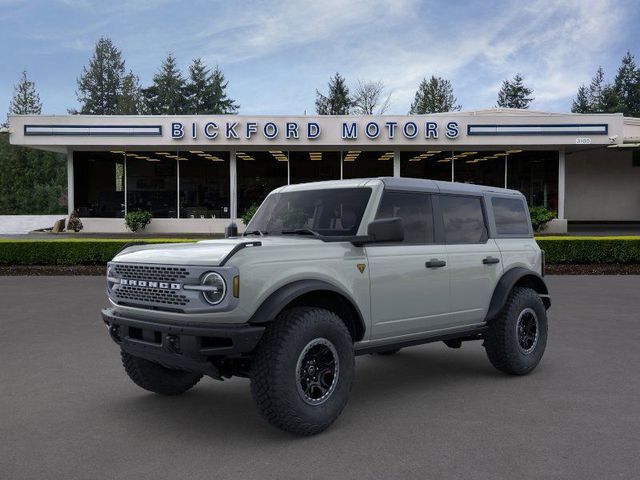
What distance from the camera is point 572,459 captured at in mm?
3986

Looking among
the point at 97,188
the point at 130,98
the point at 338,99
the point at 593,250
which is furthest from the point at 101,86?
the point at 593,250

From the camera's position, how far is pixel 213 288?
165 inches

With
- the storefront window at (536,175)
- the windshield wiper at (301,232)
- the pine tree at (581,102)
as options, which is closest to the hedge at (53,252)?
the windshield wiper at (301,232)

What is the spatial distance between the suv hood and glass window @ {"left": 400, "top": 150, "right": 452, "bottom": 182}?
2452 cm

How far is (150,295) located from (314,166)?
24.7 meters

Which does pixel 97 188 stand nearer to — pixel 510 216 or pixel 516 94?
pixel 510 216

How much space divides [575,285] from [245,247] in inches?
433

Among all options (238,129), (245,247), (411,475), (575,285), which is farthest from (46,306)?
(238,129)

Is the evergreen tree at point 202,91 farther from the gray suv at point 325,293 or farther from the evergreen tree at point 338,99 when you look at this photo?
the gray suv at point 325,293

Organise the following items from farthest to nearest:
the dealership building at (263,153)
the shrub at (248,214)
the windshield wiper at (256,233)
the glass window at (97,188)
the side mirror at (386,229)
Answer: the glass window at (97,188) → the dealership building at (263,153) → the shrub at (248,214) → the windshield wiper at (256,233) → the side mirror at (386,229)

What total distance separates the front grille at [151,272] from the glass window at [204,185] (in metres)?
24.0

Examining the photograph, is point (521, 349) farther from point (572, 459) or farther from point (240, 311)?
point (240, 311)

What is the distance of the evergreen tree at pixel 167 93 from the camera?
75.3 m

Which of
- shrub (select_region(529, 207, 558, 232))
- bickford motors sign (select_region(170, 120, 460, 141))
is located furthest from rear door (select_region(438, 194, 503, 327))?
shrub (select_region(529, 207, 558, 232))
